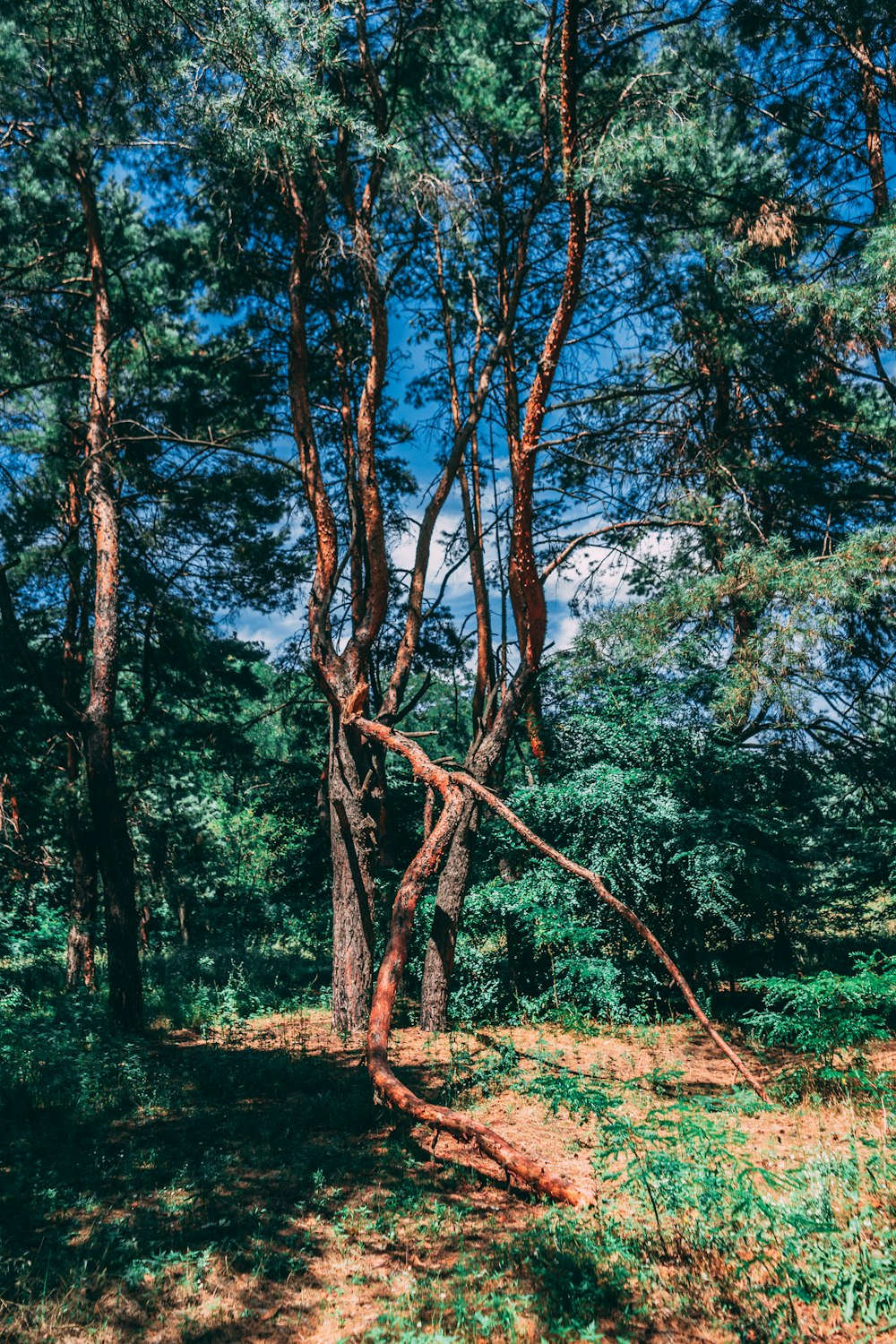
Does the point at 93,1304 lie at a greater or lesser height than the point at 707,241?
lesser

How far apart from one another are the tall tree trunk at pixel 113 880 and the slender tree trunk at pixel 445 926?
3.30 metres

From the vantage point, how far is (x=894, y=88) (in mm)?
9133

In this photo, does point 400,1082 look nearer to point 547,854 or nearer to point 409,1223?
point 409,1223

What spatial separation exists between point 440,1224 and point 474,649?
9647 millimetres

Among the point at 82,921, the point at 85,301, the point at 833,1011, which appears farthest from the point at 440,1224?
the point at 85,301

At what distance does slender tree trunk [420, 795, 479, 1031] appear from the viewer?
8.89 meters

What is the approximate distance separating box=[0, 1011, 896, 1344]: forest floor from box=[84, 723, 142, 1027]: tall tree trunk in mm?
2178

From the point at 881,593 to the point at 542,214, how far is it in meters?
6.59

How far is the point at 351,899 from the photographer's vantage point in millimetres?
8211

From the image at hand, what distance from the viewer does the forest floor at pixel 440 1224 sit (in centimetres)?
320

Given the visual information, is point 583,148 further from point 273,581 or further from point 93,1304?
point 93,1304

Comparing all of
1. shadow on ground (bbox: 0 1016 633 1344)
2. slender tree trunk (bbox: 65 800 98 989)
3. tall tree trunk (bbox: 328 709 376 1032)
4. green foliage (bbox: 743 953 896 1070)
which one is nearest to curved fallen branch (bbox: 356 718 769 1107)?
green foliage (bbox: 743 953 896 1070)

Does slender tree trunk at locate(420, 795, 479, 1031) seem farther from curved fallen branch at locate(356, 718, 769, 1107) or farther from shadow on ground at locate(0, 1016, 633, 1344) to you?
curved fallen branch at locate(356, 718, 769, 1107)

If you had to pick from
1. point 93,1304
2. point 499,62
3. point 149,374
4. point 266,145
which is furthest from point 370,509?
point 93,1304
